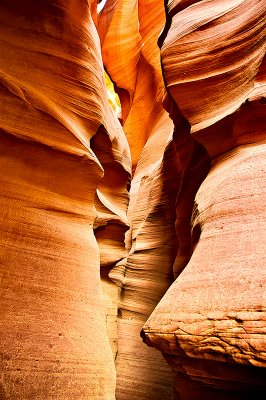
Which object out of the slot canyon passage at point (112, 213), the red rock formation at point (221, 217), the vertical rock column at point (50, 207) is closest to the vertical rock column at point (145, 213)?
the slot canyon passage at point (112, 213)

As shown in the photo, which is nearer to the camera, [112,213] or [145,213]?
[112,213]

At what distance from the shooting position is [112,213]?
5848 mm

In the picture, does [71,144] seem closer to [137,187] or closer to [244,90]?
[244,90]

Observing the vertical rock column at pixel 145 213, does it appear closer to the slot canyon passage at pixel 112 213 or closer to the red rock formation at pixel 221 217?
the slot canyon passage at pixel 112 213

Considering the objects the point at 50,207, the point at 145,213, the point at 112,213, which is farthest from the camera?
the point at 145,213

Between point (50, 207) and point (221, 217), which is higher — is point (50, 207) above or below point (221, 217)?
below

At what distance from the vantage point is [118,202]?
6332 millimetres

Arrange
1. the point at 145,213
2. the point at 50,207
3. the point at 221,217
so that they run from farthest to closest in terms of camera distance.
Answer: the point at 145,213 < the point at 50,207 < the point at 221,217

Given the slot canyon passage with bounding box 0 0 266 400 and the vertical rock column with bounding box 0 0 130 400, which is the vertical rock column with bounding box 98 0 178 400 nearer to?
the slot canyon passage with bounding box 0 0 266 400

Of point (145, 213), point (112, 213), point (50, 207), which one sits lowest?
point (145, 213)

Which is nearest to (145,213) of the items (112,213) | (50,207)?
(112,213)

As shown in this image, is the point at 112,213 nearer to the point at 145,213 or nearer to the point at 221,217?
the point at 145,213

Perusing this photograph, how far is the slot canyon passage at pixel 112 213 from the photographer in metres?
2.40

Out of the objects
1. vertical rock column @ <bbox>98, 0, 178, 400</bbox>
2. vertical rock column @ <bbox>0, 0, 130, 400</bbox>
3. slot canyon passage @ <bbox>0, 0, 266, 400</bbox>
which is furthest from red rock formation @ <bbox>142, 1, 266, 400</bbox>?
vertical rock column @ <bbox>98, 0, 178, 400</bbox>
